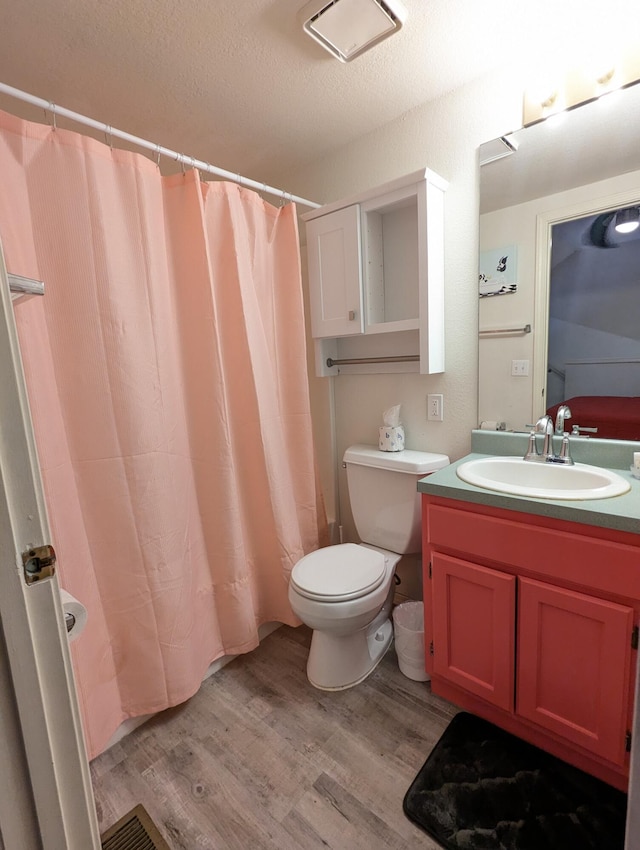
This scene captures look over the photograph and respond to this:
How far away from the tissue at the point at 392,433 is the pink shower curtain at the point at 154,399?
0.38m

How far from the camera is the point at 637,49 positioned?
123cm

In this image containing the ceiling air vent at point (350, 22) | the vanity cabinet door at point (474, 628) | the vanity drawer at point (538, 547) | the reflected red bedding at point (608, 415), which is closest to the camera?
the vanity drawer at point (538, 547)

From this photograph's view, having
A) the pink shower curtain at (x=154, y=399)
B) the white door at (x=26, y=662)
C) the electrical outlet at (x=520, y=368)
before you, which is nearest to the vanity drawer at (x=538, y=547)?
the electrical outlet at (x=520, y=368)

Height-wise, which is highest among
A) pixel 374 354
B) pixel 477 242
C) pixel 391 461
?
pixel 477 242

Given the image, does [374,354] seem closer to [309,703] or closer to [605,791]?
[309,703]

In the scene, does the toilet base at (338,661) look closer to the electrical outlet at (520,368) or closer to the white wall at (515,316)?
the white wall at (515,316)

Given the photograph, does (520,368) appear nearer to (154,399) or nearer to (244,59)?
(154,399)

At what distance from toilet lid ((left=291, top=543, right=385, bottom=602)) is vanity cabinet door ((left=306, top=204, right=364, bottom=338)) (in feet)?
3.16

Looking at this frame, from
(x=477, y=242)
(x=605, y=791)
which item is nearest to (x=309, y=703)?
(x=605, y=791)

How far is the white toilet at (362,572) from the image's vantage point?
148 centimetres

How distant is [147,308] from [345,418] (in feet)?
3.69

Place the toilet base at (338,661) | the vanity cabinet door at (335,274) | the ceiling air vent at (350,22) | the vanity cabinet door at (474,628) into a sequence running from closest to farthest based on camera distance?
the ceiling air vent at (350,22) → the vanity cabinet door at (474,628) → the toilet base at (338,661) → the vanity cabinet door at (335,274)

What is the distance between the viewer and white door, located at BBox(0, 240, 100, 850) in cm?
48

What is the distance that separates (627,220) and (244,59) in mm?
1367
